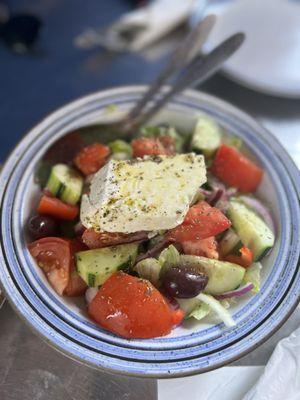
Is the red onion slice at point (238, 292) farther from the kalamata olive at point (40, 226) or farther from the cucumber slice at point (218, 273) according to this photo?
the kalamata olive at point (40, 226)

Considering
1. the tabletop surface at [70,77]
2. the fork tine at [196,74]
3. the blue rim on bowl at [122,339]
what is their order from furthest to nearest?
the tabletop surface at [70,77] < the fork tine at [196,74] < the blue rim on bowl at [122,339]

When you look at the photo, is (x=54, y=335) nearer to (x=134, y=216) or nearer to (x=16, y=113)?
(x=134, y=216)

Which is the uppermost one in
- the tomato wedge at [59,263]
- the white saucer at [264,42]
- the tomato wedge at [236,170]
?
the white saucer at [264,42]

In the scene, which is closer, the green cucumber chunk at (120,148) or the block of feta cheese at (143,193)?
the block of feta cheese at (143,193)

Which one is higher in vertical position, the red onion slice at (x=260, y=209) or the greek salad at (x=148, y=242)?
the red onion slice at (x=260, y=209)

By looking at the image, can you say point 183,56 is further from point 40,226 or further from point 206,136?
point 40,226

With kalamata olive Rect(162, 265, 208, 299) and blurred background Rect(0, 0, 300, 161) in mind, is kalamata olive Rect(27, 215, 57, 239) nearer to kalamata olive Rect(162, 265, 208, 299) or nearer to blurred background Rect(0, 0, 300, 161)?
kalamata olive Rect(162, 265, 208, 299)

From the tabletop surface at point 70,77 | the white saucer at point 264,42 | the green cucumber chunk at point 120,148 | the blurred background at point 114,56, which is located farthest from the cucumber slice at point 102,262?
the white saucer at point 264,42
